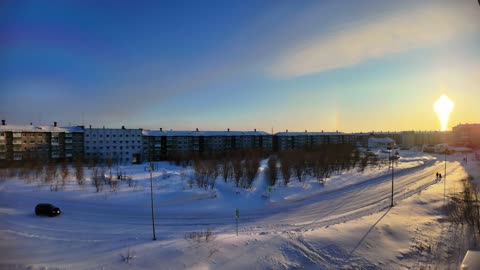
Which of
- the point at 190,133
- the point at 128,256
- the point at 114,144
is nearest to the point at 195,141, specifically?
the point at 190,133

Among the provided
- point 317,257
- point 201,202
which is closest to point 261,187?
point 201,202

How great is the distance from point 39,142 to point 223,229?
170 ft

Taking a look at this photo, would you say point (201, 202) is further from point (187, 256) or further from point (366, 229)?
point (366, 229)

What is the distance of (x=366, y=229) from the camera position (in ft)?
56.1

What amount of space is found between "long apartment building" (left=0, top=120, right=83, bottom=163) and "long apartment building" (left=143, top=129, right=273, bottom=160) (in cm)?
1491

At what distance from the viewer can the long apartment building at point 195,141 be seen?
62.9 metres

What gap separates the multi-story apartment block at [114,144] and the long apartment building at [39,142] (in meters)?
1.94

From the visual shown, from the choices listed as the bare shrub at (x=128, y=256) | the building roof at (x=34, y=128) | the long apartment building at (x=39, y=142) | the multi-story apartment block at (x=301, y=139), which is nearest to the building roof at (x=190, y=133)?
the multi-story apartment block at (x=301, y=139)

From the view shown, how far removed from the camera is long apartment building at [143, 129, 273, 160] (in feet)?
206

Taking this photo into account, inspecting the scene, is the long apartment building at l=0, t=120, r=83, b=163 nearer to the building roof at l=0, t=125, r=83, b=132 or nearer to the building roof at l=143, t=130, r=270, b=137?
the building roof at l=0, t=125, r=83, b=132

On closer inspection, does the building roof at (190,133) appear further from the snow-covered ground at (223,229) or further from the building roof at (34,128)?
the snow-covered ground at (223,229)

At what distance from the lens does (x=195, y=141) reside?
226 ft

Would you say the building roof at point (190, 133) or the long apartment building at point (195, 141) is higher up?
the building roof at point (190, 133)

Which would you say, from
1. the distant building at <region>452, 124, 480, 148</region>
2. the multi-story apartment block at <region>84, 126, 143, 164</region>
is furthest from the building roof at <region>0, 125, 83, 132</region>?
the distant building at <region>452, 124, 480, 148</region>
